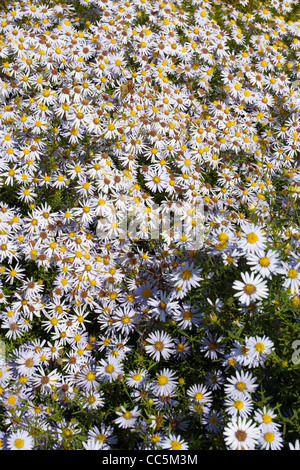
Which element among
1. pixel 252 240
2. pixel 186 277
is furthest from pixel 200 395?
pixel 252 240

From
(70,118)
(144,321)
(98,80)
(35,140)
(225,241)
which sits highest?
(98,80)

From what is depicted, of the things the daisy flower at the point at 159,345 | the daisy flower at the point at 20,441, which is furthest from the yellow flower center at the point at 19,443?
the daisy flower at the point at 159,345

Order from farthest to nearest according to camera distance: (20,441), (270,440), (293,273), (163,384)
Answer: (163,384) → (293,273) → (20,441) → (270,440)

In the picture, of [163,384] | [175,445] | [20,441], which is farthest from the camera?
[163,384]

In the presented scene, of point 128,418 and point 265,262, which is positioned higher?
point 265,262

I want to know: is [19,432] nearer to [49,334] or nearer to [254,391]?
[49,334]

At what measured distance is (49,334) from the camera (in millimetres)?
4020

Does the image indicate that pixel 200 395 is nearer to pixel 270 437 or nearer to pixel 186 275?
pixel 270 437

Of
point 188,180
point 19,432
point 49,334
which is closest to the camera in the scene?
point 19,432

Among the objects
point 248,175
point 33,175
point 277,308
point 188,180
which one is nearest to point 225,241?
point 277,308

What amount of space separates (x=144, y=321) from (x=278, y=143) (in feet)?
11.1

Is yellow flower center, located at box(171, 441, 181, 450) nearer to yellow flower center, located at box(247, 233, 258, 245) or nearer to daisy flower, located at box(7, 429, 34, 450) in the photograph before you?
daisy flower, located at box(7, 429, 34, 450)

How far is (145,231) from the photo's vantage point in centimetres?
416

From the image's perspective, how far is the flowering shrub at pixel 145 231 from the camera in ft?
10.3
